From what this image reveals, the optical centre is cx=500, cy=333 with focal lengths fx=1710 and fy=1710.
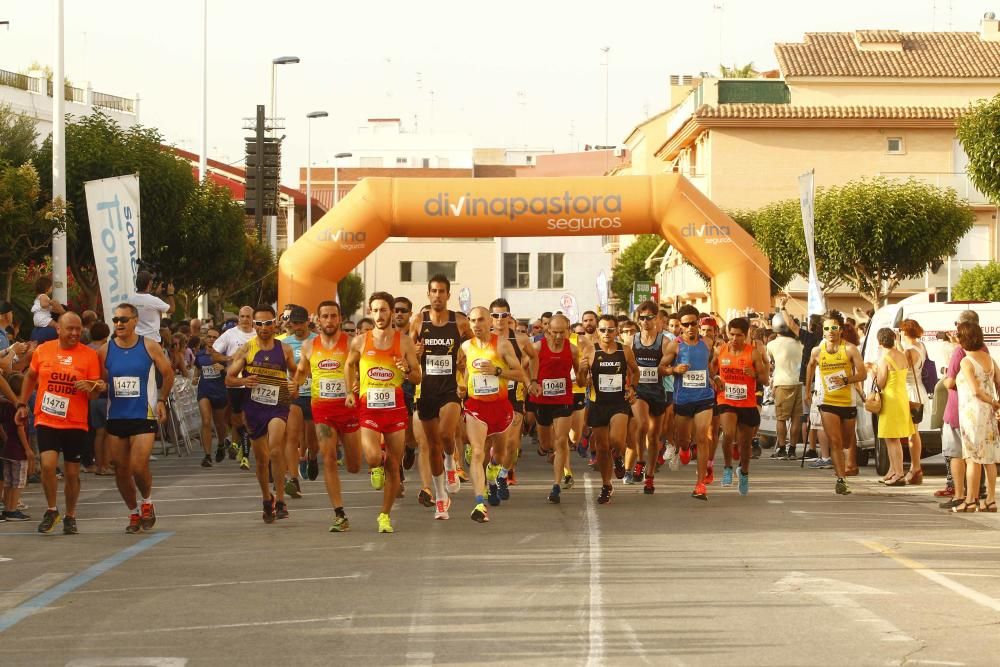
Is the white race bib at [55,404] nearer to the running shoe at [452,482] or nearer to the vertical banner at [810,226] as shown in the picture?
the running shoe at [452,482]

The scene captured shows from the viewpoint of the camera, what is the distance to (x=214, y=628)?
874cm

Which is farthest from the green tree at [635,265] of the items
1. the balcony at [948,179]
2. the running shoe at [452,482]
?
the running shoe at [452,482]

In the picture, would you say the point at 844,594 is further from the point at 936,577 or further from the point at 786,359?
the point at 786,359

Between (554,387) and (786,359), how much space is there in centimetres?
722

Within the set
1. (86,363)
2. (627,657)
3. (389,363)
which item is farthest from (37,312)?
(627,657)

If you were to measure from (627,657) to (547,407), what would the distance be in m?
9.13

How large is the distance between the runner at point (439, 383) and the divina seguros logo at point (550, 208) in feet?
47.0

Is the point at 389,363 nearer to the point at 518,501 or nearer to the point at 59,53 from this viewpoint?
the point at 518,501

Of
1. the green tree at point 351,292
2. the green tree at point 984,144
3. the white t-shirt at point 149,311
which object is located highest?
the green tree at point 351,292

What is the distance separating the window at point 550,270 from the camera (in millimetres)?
98312

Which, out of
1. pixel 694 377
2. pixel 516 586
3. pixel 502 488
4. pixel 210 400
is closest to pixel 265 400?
pixel 502 488

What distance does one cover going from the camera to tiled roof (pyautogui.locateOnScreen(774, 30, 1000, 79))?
6419cm

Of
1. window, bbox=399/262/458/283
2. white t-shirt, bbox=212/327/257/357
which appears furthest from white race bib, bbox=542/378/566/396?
window, bbox=399/262/458/283

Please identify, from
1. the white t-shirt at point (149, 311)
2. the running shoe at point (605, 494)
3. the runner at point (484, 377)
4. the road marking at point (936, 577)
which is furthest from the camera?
the white t-shirt at point (149, 311)
